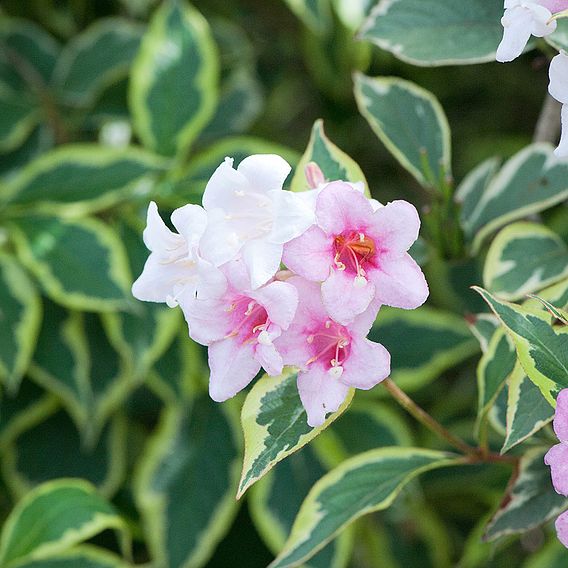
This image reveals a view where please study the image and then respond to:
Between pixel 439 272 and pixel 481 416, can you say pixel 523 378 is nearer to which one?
pixel 481 416

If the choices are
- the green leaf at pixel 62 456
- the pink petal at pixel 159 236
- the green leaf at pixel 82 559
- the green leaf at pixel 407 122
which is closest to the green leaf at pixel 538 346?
the pink petal at pixel 159 236

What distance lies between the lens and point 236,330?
27.2 inches

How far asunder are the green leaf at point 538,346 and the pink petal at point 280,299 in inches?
5.5

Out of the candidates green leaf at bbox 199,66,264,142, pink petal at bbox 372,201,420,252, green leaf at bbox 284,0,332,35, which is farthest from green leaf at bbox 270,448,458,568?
green leaf at bbox 199,66,264,142

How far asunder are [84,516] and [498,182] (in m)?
0.61

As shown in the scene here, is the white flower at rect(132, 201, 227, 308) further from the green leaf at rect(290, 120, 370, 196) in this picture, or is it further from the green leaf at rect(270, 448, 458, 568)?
the green leaf at rect(270, 448, 458, 568)

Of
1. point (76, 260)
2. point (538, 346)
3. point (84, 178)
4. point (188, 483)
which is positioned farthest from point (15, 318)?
point (538, 346)

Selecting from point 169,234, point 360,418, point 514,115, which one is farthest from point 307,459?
point 514,115

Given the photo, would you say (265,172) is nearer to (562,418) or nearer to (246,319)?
(246,319)

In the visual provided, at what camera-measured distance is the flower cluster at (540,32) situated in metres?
0.69

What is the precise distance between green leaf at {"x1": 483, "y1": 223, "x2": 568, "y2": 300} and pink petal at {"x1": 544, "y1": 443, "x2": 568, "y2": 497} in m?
0.30

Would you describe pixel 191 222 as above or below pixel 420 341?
above

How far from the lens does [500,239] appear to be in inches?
38.1

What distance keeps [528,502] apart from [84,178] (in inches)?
27.4
